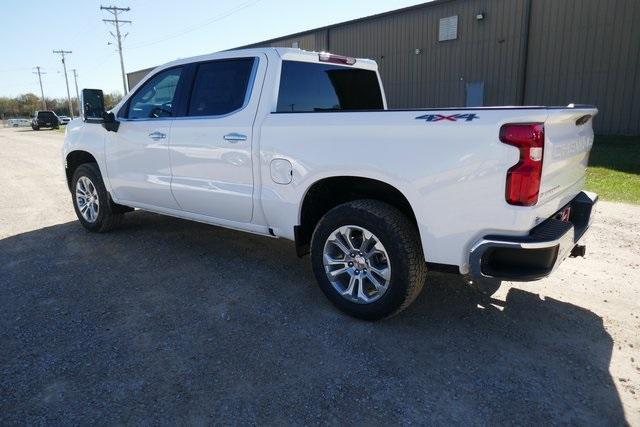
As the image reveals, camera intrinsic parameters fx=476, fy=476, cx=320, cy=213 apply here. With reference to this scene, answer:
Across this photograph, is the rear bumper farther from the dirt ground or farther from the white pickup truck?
the dirt ground

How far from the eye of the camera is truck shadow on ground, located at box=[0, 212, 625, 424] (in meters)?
2.47

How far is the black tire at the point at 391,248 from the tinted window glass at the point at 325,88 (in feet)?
3.71

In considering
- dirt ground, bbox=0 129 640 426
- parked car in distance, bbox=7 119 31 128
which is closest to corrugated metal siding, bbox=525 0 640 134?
dirt ground, bbox=0 129 640 426

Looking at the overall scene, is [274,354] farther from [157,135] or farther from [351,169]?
[157,135]

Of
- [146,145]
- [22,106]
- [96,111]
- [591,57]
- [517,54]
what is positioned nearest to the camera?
[146,145]

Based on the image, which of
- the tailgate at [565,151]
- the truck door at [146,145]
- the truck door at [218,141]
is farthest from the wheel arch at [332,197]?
Answer: the truck door at [146,145]

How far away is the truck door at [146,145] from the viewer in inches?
179

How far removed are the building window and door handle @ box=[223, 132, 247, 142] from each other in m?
15.7

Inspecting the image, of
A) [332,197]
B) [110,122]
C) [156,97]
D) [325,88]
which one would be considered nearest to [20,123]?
[110,122]

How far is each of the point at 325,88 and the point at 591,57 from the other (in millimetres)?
13311

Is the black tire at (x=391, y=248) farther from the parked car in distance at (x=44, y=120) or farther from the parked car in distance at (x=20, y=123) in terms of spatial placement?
the parked car in distance at (x=20, y=123)

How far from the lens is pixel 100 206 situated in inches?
219

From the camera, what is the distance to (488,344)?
309cm

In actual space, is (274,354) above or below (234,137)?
below
